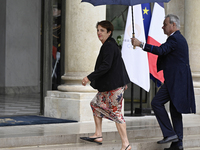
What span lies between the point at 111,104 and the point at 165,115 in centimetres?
75

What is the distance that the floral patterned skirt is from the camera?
16.0 feet

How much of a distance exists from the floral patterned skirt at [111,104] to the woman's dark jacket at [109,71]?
88 mm

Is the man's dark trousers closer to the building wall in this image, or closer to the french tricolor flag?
the french tricolor flag

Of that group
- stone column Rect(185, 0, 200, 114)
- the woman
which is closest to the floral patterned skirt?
the woman

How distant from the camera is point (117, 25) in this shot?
9.30 meters

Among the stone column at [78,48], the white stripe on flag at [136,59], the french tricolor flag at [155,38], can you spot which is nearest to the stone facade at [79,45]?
the stone column at [78,48]

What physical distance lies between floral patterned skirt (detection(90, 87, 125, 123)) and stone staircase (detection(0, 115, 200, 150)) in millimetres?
549

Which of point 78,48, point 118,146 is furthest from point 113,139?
point 78,48

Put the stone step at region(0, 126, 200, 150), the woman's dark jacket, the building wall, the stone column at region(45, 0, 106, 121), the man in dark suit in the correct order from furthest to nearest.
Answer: the building wall → the stone column at region(45, 0, 106, 121) → the stone step at region(0, 126, 200, 150) → the man in dark suit → the woman's dark jacket

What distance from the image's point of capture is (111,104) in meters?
4.89

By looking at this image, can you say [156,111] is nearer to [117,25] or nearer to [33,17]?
[117,25]

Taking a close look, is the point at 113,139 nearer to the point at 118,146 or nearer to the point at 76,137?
the point at 118,146

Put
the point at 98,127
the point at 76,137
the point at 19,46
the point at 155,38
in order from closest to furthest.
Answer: the point at 98,127, the point at 76,137, the point at 155,38, the point at 19,46

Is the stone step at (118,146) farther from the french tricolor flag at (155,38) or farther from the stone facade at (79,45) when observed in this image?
the french tricolor flag at (155,38)
